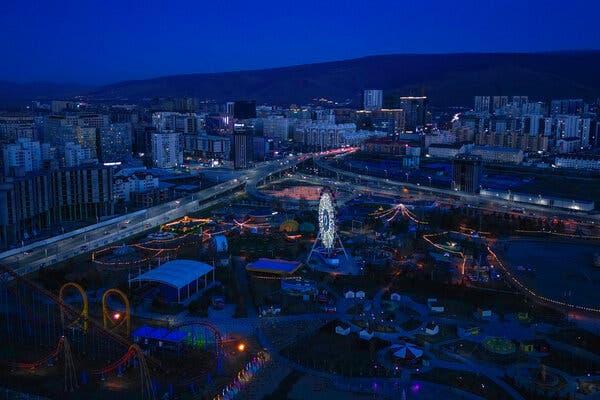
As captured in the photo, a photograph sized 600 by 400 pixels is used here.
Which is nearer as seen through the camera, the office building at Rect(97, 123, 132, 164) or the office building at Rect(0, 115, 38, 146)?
the office building at Rect(0, 115, 38, 146)

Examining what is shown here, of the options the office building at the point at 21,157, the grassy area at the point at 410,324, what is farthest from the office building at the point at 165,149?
the grassy area at the point at 410,324

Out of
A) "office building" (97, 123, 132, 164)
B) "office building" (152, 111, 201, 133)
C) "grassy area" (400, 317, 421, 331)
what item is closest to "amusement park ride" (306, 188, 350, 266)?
"grassy area" (400, 317, 421, 331)

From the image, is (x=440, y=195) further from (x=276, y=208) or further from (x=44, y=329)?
(x=44, y=329)

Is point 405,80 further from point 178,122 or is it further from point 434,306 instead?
point 434,306

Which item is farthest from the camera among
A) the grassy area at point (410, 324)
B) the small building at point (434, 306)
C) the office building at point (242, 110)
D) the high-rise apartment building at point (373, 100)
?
the high-rise apartment building at point (373, 100)

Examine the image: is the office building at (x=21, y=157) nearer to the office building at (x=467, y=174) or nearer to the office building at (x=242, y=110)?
the office building at (x=467, y=174)

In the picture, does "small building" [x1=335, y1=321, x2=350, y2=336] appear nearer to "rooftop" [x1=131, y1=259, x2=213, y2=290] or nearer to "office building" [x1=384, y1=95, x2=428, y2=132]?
"rooftop" [x1=131, y1=259, x2=213, y2=290]
